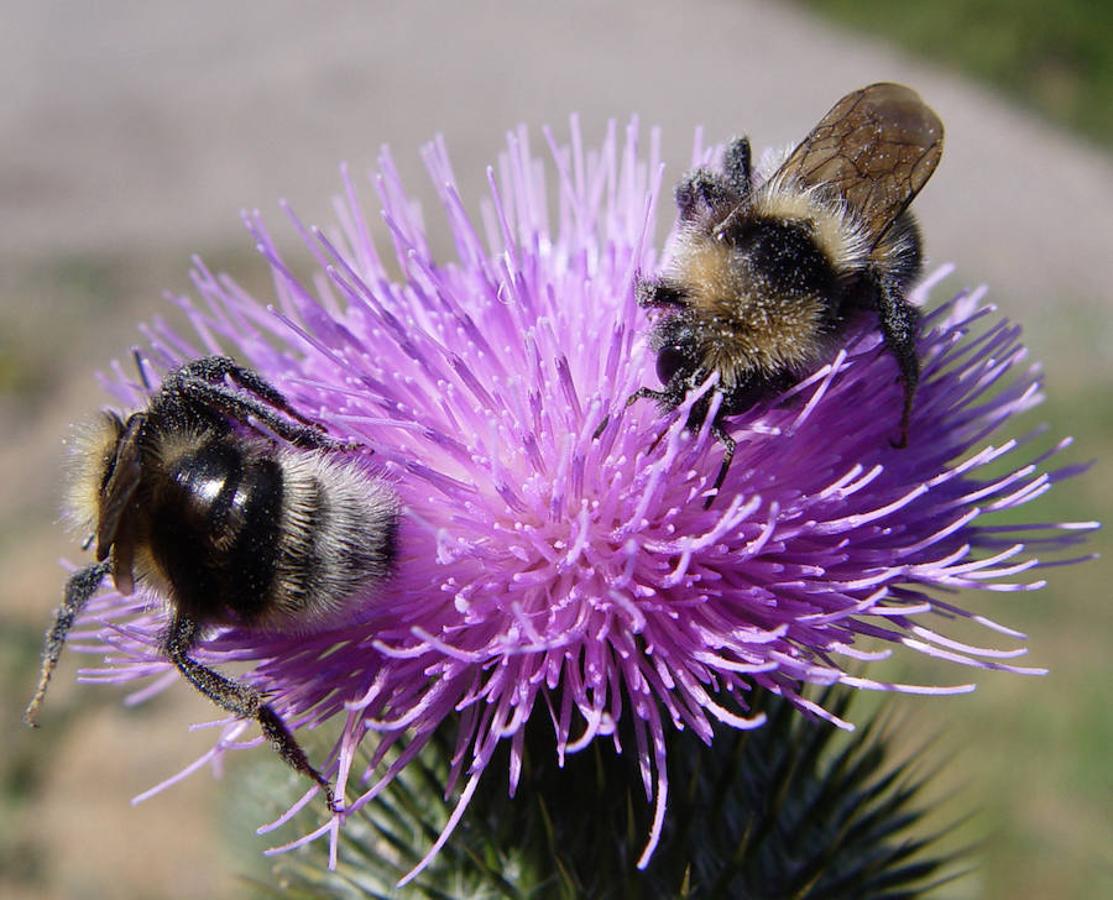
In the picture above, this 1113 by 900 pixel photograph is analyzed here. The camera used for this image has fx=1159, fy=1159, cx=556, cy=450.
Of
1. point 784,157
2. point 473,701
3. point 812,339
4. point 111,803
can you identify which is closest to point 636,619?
point 473,701

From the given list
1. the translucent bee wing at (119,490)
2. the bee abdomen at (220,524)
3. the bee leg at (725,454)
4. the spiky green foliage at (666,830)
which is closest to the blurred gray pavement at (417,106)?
the spiky green foliage at (666,830)

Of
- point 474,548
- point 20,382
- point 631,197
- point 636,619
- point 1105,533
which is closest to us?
point 636,619

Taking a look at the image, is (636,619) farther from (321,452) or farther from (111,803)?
(111,803)

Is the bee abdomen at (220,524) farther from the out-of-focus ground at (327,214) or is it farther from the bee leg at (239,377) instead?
the out-of-focus ground at (327,214)

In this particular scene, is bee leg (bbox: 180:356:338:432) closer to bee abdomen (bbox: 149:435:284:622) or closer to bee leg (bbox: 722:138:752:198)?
bee abdomen (bbox: 149:435:284:622)

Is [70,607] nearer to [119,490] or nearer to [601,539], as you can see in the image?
[119,490]
